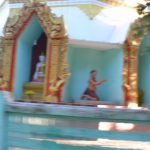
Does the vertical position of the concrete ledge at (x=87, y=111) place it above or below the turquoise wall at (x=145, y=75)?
below

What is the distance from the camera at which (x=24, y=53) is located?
9.10m

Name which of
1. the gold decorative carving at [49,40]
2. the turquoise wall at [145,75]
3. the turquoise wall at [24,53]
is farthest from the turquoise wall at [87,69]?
the turquoise wall at [24,53]

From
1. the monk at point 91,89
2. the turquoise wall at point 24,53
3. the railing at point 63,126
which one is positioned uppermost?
the turquoise wall at point 24,53

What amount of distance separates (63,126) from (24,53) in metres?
6.32

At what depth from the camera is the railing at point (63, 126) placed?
279cm

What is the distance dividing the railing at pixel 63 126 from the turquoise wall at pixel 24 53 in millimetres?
5645

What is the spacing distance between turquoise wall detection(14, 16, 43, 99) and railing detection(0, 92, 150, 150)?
18.5 ft

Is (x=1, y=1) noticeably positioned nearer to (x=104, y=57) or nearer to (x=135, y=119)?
(x=104, y=57)

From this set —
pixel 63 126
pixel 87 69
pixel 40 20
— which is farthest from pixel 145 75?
pixel 63 126

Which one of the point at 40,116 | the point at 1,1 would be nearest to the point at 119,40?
the point at 1,1

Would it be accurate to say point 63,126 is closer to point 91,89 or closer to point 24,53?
point 91,89

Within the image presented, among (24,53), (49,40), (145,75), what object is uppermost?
(49,40)

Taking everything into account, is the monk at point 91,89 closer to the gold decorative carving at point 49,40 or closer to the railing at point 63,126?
the gold decorative carving at point 49,40

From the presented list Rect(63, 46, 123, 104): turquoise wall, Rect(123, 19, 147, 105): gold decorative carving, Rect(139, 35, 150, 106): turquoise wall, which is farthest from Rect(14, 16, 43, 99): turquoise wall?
Rect(139, 35, 150, 106): turquoise wall
